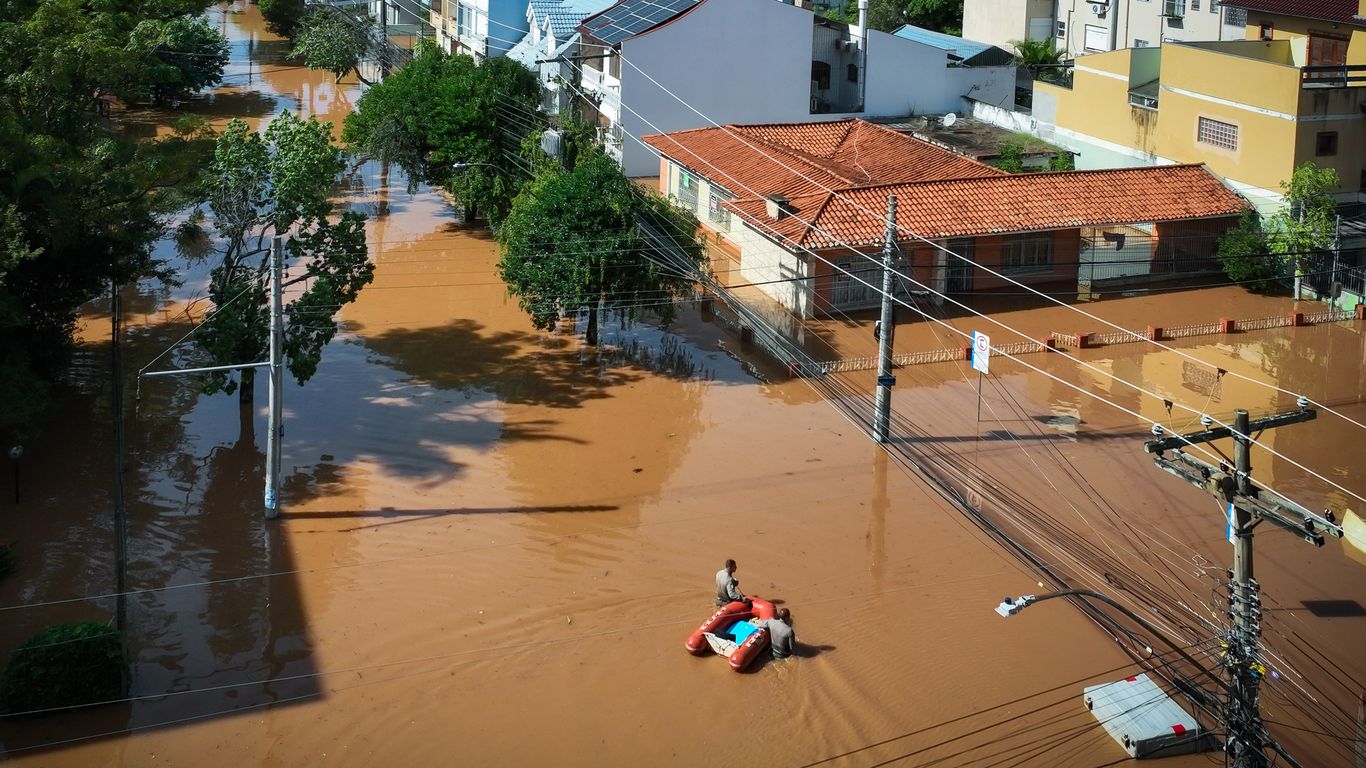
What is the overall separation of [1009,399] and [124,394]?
17.8 m

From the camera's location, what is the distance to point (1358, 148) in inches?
1372

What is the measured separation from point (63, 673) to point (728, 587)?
28.2ft

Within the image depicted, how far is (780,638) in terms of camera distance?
Result: 17969 mm

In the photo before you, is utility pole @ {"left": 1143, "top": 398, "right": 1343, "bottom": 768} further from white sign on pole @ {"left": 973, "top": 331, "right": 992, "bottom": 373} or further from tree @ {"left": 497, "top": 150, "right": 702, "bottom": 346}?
tree @ {"left": 497, "top": 150, "right": 702, "bottom": 346}

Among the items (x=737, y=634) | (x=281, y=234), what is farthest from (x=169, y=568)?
(x=737, y=634)

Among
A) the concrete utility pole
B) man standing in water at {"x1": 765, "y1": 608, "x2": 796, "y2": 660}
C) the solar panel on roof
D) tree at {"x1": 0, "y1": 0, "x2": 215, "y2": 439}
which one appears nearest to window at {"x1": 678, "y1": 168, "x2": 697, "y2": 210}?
the solar panel on roof

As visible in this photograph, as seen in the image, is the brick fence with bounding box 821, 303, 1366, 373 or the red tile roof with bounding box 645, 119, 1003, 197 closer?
the brick fence with bounding box 821, 303, 1366, 373

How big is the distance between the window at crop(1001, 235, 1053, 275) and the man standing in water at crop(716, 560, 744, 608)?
718 inches

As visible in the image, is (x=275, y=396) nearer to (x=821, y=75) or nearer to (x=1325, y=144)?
(x=1325, y=144)

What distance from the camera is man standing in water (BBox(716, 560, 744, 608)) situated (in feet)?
61.7

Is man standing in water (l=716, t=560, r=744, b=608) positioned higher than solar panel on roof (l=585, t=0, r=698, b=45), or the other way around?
solar panel on roof (l=585, t=0, r=698, b=45)

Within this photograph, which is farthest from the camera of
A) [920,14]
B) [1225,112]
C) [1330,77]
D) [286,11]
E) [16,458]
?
[286,11]

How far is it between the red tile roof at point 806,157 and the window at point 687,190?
0.62 meters

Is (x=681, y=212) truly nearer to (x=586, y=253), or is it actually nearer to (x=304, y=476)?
(x=586, y=253)
